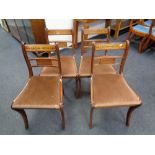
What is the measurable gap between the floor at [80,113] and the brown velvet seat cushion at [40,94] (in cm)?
41

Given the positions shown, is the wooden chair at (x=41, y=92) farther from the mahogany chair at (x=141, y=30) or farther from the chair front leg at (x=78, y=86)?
the mahogany chair at (x=141, y=30)

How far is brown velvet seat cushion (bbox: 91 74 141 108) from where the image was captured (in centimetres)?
115

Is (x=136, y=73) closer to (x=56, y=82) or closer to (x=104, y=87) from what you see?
(x=104, y=87)

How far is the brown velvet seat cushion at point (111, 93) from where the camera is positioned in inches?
45.4

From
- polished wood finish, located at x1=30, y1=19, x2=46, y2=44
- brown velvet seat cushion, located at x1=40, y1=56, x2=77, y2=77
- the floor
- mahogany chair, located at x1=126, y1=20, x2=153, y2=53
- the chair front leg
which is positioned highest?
Answer: polished wood finish, located at x1=30, y1=19, x2=46, y2=44

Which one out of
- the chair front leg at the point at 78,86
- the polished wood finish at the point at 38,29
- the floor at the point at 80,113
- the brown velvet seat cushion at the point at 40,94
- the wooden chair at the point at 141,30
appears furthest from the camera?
the wooden chair at the point at 141,30

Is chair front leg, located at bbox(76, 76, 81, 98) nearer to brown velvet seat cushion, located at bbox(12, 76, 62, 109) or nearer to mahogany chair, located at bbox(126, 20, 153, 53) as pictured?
brown velvet seat cushion, located at bbox(12, 76, 62, 109)

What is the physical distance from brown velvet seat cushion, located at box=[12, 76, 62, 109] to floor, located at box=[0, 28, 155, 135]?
0.41 meters

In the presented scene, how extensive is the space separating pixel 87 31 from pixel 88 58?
320 mm

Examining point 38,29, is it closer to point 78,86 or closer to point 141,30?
point 78,86

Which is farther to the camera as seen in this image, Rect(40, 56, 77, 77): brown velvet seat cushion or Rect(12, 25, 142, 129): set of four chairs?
Rect(40, 56, 77, 77): brown velvet seat cushion

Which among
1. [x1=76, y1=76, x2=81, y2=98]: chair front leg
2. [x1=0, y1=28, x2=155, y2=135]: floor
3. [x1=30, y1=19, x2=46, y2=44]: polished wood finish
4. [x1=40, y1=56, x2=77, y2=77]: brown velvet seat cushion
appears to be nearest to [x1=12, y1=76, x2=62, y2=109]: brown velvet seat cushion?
[x1=40, y1=56, x2=77, y2=77]: brown velvet seat cushion

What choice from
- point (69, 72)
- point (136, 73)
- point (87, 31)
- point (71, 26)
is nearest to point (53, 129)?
point (69, 72)

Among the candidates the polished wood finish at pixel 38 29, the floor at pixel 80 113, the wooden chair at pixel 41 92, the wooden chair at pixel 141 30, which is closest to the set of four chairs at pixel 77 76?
the wooden chair at pixel 41 92
